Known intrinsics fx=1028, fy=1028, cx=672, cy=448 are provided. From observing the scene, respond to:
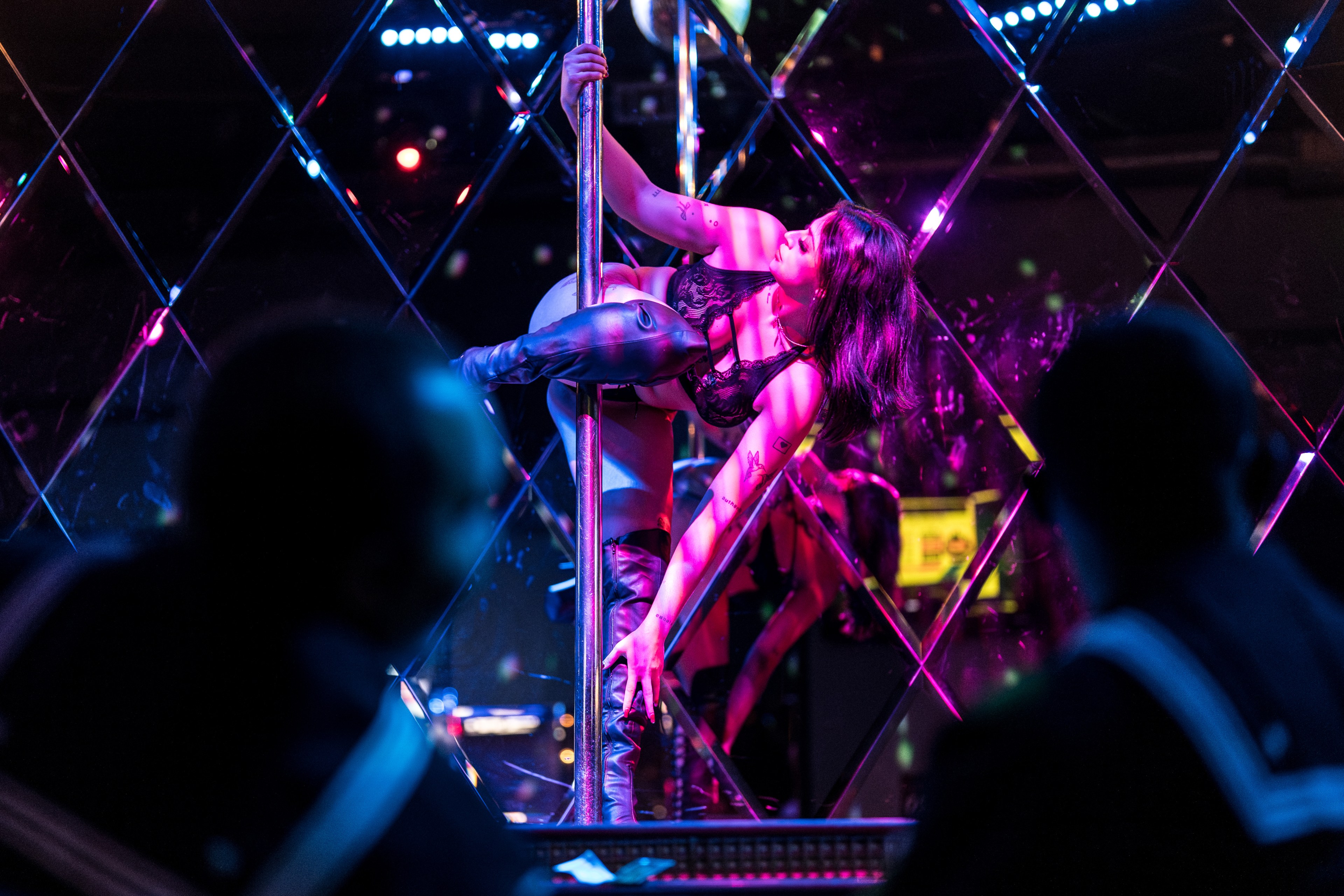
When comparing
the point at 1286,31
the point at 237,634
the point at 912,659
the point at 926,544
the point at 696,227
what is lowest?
the point at 237,634

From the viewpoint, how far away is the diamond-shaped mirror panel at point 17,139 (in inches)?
63.8

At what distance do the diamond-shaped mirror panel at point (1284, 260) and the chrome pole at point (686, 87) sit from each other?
0.74 metres

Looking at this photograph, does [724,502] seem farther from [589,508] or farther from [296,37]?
[296,37]

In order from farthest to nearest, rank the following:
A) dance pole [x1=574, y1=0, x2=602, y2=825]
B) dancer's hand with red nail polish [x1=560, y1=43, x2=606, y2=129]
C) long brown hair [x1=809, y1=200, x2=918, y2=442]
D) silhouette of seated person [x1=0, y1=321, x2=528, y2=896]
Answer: long brown hair [x1=809, y1=200, x2=918, y2=442], dancer's hand with red nail polish [x1=560, y1=43, x2=606, y2=129], dance pole [x1=574, y1=0, x2=602, y2=825], silhouette of seated person [x1=0, y1=321, x2=528, y2=896]

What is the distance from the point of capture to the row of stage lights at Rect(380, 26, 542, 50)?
156 centimetres

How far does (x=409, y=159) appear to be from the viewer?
1567 millimetres

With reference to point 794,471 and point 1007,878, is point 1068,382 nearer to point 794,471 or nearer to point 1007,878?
point 1007,878

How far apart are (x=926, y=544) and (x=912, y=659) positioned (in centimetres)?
17

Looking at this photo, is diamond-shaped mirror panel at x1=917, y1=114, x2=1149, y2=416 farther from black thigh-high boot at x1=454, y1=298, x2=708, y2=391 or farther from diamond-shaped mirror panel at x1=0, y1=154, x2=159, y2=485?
diamond-shaped mirror panel at x1=0, y1=154, x2=159, y2=485

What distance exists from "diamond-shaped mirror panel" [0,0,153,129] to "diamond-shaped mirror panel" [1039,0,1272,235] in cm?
142

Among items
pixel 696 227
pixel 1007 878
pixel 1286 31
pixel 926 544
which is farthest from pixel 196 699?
pixel 1286 31

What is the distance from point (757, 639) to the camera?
1.50 m

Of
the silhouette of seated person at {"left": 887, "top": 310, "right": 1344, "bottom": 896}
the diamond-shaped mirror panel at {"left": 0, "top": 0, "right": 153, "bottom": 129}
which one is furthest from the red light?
the silhouette of seated person at {"left": 887, "top": 310, "right": 1344, "bottom": 896}

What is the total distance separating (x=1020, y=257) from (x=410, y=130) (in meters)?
0.94
